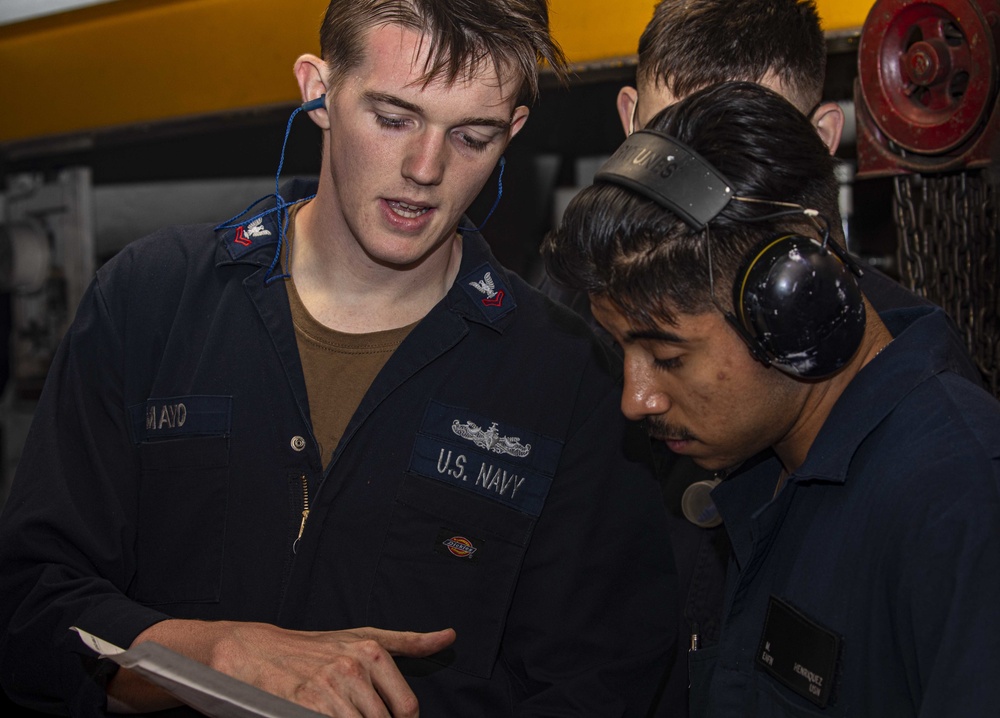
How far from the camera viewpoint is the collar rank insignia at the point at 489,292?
63.6 inches

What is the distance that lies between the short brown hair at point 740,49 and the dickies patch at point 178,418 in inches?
37.0

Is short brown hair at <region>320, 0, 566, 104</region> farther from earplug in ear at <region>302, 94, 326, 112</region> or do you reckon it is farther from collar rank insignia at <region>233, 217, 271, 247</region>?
collar rank insignia at <region>233, 217, 271, 247</region>

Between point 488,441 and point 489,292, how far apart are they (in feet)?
0.77

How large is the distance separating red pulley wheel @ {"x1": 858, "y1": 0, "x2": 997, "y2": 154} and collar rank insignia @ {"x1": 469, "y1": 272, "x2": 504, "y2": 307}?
839mm

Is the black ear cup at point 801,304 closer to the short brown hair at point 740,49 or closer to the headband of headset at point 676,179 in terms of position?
the headband of headset at point 676,179

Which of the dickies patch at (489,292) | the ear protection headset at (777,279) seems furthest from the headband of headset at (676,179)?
the dickies patch at (489,292)

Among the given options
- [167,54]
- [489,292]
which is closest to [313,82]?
[489,292]

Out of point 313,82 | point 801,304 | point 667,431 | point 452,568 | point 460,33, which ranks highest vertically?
point 460,33

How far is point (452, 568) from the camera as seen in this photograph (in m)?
1.52

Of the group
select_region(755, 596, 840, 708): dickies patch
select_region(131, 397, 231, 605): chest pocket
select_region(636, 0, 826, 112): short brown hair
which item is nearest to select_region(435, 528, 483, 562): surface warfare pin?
select_region(131, 397, 231, 605): chest pocket

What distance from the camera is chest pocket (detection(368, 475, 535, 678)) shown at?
149cm

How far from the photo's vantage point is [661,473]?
185cm

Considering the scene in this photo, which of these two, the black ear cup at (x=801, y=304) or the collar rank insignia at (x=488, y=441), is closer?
the black ear cup at (x=801, y=304)

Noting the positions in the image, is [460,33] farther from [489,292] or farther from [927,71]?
[927,71]
